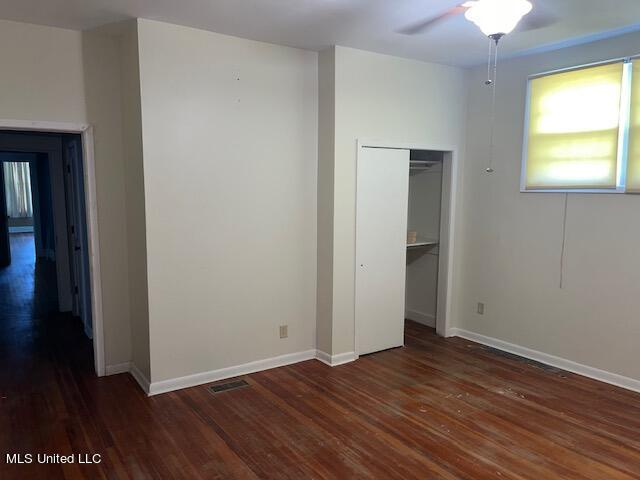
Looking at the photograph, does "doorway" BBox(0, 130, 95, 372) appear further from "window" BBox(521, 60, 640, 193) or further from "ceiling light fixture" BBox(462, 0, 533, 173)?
"window" BBox(521, 60, 640, 193)

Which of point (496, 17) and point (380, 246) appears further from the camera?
point (380, 246)

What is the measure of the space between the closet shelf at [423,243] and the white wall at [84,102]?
281 centimetres

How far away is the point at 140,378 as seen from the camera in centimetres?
376

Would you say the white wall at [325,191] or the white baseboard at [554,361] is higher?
the white wall at [325,191]

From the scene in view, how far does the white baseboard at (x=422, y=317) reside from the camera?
17.5 ft

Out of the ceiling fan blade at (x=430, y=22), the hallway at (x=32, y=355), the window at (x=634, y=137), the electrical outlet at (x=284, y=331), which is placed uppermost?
the ceiling fan blade at (x=430, y=22)

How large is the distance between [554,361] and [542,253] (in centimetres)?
98

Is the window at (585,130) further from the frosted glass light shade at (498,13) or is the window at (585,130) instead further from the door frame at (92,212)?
the door frame at (92,212)

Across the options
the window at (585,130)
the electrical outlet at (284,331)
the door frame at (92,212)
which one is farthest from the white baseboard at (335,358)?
the window at (585,130)

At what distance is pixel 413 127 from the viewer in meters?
4.49

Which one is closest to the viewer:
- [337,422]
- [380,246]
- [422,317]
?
[337,422]

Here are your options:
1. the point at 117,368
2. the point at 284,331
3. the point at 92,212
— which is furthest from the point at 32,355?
the point at 284,331

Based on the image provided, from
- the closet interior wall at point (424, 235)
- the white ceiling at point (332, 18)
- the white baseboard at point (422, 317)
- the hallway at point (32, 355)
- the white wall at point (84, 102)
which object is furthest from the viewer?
the white baseboard at point (422, 317)

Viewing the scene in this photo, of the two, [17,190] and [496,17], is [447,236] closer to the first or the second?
[496,17]
